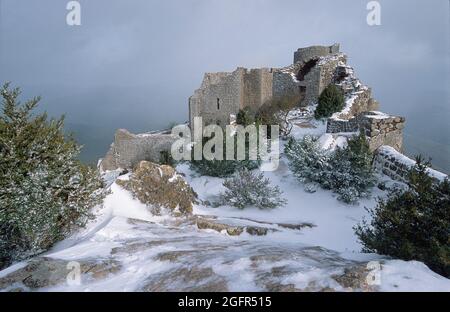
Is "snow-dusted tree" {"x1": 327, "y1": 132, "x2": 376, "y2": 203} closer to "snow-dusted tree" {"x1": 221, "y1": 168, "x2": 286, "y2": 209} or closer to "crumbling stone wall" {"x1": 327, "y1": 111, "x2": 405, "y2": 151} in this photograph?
"crumbling stone wall" {"x1": 327, "y1": 111, "x2": 405, "y2": 151}

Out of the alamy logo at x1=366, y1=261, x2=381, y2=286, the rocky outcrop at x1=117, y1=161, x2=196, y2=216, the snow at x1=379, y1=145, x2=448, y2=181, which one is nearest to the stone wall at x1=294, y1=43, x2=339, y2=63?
the snow at x1=379, y1=145, x2=448, y2=181

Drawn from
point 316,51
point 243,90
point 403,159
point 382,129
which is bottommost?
point 403,159

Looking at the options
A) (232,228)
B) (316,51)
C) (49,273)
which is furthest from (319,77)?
(49,273)

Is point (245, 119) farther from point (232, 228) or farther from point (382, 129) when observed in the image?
point (232, 228)

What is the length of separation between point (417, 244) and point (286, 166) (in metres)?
6.50

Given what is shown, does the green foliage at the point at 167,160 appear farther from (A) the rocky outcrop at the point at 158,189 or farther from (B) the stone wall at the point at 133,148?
(A) the rocky outcrop at the point at 158,189

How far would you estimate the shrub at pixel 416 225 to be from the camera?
4168 millimetres

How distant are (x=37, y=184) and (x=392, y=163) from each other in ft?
27.2

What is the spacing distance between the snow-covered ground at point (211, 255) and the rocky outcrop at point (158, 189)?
22 centimetres

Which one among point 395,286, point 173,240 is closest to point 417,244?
point 395,286

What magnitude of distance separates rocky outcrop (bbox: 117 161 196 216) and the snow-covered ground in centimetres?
22

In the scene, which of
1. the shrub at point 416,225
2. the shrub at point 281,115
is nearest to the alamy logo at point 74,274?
the shrub at point 416,225

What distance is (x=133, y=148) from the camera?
18.9 metres

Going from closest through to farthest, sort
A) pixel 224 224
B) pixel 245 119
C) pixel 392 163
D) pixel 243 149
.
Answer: pixel 224 224, pixel 392 163, pixel 243 149, pixel 245 119
